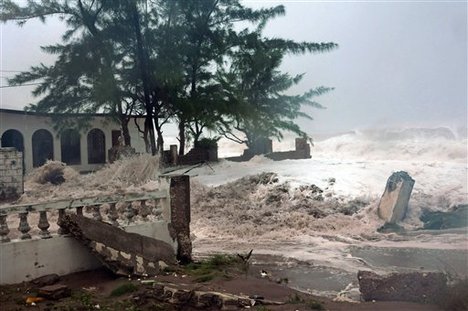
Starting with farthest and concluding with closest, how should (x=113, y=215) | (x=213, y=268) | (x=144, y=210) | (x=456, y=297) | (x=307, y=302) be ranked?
(x=144, y=210) < (x=213, y=268) < (x=113, y=215) < (x=307, y=302) < (x=456, y=297)

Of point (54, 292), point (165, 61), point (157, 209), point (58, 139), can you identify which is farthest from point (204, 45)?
point (54, 292)

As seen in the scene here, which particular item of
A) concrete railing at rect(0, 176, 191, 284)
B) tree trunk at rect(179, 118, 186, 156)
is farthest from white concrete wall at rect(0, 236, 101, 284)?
tree trunk at rect(179, 118, 186, 156)

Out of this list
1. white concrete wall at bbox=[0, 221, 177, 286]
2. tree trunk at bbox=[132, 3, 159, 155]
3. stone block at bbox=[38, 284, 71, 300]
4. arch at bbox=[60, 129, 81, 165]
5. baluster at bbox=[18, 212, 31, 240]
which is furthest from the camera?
arch at bbox=[60, 129, 81, 165]


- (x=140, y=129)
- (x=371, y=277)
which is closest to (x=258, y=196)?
(x=371, y=277)

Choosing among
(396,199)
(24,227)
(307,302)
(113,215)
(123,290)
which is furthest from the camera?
(396,199)

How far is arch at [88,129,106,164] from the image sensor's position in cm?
2620

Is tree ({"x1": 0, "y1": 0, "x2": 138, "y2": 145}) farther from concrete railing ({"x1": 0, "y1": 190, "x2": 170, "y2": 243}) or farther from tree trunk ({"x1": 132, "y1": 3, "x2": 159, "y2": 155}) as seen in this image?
concrete railing ({"x1": 0, "y1": 190, "x2": 170, "y2": 243})

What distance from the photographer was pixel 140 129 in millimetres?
22141

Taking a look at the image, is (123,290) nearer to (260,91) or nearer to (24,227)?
(24,227)

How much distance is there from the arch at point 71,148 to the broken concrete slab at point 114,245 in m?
19.8

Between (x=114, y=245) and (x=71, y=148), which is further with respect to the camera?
(x=71, y=148)

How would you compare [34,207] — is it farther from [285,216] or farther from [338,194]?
[338,194]

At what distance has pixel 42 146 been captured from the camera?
80.9 feet

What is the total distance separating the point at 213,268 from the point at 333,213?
5869mm
